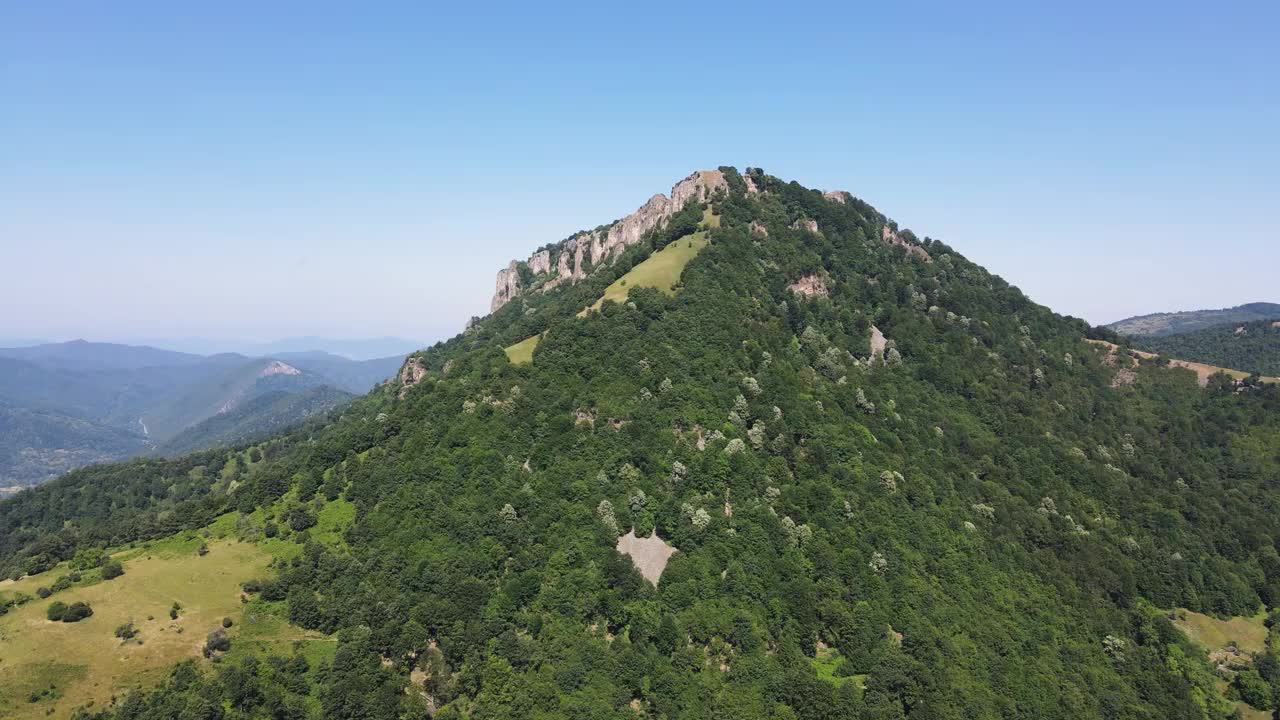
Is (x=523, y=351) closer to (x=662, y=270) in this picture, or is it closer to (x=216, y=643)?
(x=662, y=270)

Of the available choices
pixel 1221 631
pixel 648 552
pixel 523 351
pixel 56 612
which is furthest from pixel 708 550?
pixel 1221 631

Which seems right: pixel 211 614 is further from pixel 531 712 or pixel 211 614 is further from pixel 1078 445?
pixel 1078 445

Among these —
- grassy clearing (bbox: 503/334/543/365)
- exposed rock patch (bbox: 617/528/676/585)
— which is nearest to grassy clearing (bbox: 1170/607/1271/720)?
exposed rock patch (bbox: 617/528/676/585)

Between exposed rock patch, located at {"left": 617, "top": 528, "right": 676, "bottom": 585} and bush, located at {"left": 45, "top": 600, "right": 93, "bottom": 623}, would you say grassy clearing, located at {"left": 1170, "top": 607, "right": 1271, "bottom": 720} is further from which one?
bush, located at {"left": 45, "top": 600, "right": 93, "bottom": 623}

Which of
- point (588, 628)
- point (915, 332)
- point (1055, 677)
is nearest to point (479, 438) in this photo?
point (588, 628)

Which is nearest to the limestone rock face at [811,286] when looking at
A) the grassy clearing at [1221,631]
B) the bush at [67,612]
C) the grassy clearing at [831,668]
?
the grassy clearing at [831,668]

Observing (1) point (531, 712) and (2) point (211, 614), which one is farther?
(2) point (211, 614)

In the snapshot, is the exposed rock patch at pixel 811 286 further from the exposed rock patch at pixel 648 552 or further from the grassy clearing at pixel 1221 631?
the grassy clearing at pixel 1221 631
